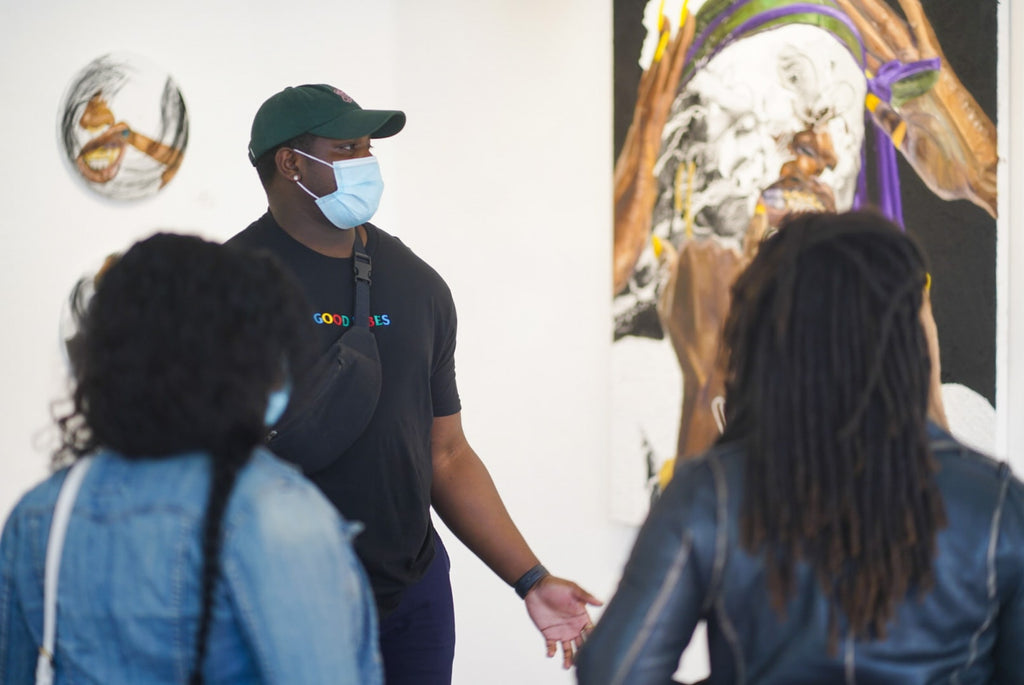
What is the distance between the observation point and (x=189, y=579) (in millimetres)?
1187

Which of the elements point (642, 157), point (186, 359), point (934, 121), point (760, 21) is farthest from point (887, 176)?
point (186, 359)

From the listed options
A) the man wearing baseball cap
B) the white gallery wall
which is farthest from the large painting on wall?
the man wearing baseball cap

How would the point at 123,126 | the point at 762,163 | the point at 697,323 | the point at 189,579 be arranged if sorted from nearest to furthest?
the point at 189,579 → the point at 762,163 → the point at 697,323 → the point at 123,126

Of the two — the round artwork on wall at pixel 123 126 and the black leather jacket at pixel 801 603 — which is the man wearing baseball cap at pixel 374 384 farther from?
the round artwork on wall at pixel 123 126

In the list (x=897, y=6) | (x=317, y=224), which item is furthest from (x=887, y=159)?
(x=317, y=224)

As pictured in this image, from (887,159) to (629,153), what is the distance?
2.49ft

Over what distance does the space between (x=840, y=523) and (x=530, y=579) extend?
1161mm

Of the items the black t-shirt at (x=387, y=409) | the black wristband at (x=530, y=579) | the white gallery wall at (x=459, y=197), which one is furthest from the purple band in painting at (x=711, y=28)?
the black wristband at (x=530, y=579)

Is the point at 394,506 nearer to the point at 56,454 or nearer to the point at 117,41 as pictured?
the point at 56,454

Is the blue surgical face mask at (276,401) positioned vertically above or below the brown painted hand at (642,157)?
below

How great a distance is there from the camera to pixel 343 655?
4.05 ft

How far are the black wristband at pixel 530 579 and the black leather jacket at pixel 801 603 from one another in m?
1.02

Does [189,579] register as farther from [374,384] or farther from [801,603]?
[374,384]

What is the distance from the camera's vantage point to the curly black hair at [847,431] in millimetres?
1189
